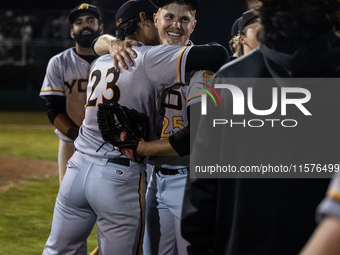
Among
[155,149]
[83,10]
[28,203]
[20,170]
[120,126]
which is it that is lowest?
[20,170]

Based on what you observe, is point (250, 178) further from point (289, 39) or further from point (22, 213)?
point (22, 213)

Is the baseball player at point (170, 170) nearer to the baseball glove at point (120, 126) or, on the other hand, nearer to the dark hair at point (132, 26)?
the dark hair at point (132, 26)

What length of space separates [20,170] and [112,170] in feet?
20.7

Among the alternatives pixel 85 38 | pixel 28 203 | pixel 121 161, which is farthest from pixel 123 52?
pixel 28 203

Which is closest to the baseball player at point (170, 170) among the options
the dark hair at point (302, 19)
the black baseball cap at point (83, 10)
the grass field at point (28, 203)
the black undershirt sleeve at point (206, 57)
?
the black undershirt sleeve at point (206, 57)

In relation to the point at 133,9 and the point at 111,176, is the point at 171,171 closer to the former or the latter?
the point at 111,176

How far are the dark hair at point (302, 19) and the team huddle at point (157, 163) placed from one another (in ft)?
0.18

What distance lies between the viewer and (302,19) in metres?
1.33

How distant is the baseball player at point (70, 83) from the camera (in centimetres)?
481

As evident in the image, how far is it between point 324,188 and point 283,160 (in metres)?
0.15

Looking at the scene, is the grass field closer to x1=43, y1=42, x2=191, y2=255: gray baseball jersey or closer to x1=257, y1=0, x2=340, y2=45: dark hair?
x1=43, y1=42, x2=191, y2=255: gray baseball jersey

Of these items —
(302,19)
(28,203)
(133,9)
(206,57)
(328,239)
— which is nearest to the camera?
(328,239)

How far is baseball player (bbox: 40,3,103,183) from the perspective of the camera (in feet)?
15.8

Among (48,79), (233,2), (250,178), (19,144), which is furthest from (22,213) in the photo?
(233,2)
